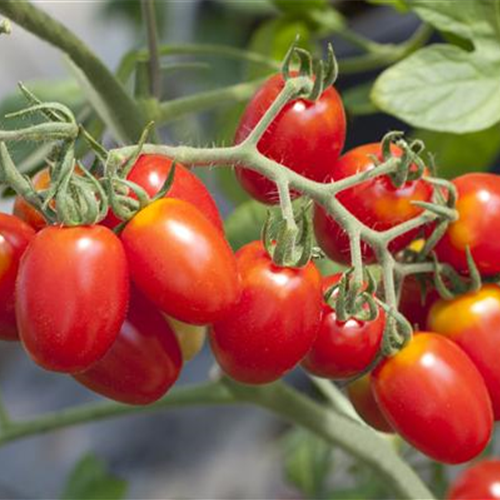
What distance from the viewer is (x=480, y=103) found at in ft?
2.52

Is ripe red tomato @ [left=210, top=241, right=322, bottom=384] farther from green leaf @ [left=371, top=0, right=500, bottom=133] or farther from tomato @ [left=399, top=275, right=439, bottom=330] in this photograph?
green leaf @ [left=371, top=0, right=500, bottom=133]

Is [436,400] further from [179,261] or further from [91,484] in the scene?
[91,484]

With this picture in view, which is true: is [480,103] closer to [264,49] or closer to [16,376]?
[264,49]

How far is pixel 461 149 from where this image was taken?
1.07m

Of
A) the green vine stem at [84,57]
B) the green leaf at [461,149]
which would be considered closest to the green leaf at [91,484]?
the green leaf at [461,149]

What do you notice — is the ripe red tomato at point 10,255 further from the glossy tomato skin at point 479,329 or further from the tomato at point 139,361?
the glossy tomato skin at point 479,329

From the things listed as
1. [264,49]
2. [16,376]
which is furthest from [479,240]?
[16,376]

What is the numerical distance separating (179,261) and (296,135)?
4.9 inches

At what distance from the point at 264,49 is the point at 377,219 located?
2.20 feet

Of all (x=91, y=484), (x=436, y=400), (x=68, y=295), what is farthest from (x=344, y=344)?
(x=91, y=484)

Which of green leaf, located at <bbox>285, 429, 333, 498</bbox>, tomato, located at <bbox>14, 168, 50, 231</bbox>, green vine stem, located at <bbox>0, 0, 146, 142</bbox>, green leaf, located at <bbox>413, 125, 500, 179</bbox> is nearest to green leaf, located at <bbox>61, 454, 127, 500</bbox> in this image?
green leaf, located at <bbox>285, 429, 333, 498</bbox>

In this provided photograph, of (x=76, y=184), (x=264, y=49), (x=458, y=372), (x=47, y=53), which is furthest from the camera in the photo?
Answer: (x=47, y=53)

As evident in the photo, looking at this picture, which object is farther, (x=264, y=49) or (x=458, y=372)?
(x=264, y=49)

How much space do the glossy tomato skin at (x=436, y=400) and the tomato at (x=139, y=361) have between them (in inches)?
4.6
